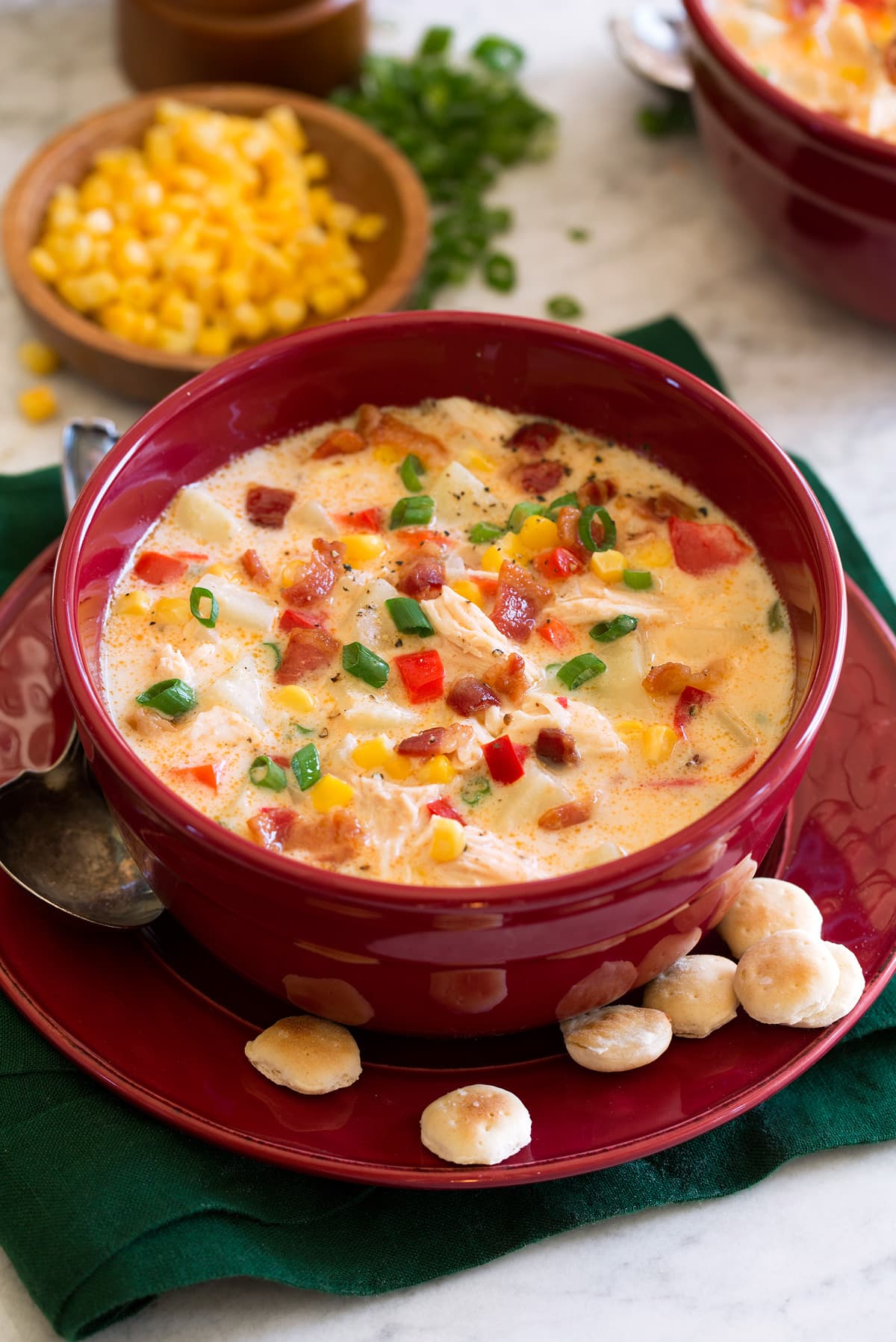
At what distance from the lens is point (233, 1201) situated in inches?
113

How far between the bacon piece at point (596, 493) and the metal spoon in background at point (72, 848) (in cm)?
137

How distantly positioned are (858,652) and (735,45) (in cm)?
237

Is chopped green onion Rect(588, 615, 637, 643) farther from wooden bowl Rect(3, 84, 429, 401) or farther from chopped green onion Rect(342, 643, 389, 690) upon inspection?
wooden bowl Rect(3, 84, 429, 401)

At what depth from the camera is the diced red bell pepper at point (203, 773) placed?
3.08 meters

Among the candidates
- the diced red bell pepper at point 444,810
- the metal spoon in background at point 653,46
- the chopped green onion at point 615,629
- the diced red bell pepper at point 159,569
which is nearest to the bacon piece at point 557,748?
the diced red bell pepper at point 444,810

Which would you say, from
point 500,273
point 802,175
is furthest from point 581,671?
point 500,273

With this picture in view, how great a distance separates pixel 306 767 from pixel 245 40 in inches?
134

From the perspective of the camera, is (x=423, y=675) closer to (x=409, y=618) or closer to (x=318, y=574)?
(x=409, y=618)

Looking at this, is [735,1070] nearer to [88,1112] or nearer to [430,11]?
[88,1112]

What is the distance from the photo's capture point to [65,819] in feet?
11.0

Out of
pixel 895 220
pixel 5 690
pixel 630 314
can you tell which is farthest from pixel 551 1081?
pixel 630 314

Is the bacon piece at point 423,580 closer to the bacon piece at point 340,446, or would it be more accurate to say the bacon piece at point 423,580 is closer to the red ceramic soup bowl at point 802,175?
the bacon piece at point 340,446

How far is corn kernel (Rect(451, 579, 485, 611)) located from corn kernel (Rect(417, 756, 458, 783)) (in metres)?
0.50

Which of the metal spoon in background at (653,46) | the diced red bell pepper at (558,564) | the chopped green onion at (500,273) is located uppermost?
the metal spoon in background at (653,46)
